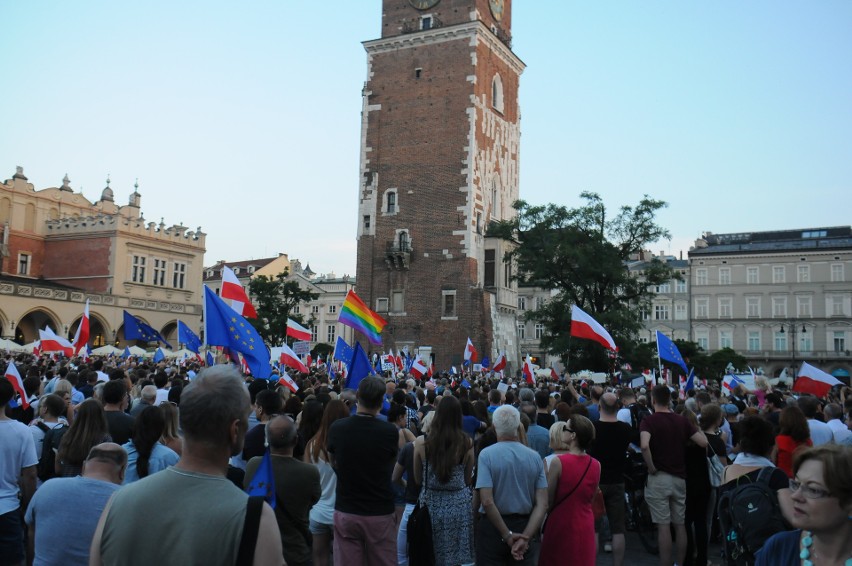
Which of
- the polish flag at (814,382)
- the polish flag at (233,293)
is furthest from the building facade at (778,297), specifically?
the polish flag at (233,293)

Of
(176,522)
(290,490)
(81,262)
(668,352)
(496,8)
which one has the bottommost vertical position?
(290,490)

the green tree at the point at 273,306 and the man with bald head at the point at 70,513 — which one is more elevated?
the green tree at the point at 273,306

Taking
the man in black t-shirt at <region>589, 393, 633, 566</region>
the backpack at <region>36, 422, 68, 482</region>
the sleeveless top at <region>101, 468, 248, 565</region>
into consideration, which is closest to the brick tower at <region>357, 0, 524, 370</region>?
the man in black t-shirt at <region>589, 393, 633, 566</region>

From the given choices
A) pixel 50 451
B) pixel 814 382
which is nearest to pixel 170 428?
pixel 50 451

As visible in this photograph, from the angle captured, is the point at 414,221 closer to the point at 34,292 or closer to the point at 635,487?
the point at 34,292

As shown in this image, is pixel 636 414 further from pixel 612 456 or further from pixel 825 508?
pixel 825 508

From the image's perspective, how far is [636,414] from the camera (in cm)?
1248

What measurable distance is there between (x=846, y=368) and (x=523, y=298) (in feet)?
96.1

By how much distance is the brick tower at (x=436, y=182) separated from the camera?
46.4 m

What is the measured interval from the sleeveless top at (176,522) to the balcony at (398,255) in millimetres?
44329

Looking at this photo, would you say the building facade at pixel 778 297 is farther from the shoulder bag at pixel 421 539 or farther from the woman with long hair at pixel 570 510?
the shoulder bag at pixel 421 539

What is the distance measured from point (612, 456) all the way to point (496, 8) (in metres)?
46.9

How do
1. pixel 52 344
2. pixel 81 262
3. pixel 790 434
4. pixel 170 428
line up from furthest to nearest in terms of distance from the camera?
pixel 81 262
pixel 52 344
pixel 790 434
pixel 170 428

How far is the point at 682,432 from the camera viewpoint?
885 centimetres
